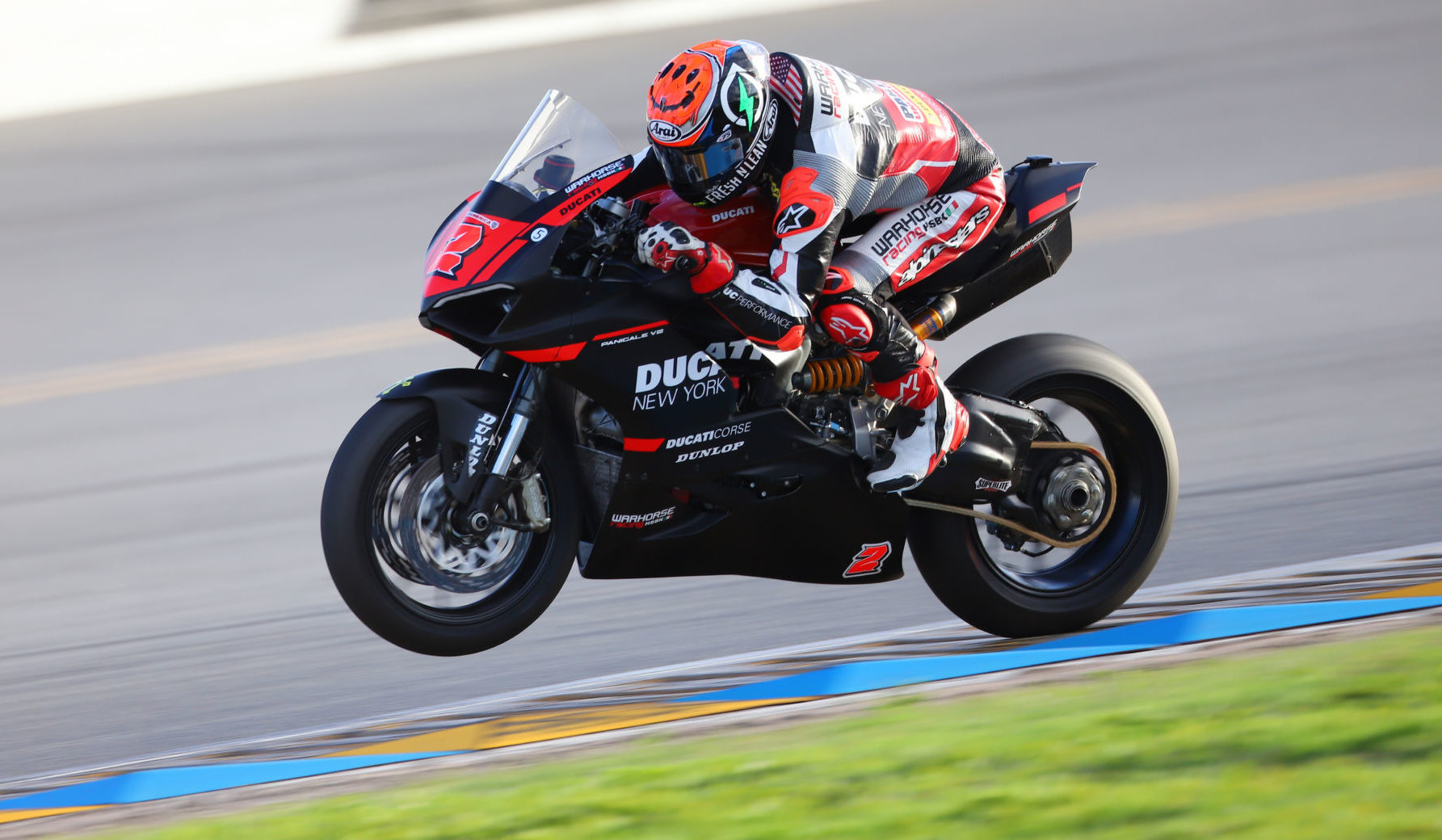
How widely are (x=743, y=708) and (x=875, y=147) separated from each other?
61.6 inches

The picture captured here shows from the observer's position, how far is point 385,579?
425 cm

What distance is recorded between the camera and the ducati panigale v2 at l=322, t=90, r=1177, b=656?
426 cm

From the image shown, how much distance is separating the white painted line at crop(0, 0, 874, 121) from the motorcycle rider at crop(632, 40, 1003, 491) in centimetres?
734

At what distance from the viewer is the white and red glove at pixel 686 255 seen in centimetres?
418

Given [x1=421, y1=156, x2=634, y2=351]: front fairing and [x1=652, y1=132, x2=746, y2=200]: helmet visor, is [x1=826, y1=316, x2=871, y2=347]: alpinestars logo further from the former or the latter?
[x1=421, y1=156, x2=634, y2=351]: front fairing

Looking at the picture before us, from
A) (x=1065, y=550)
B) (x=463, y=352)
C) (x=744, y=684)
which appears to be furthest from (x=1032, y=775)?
(x=463, y=352)

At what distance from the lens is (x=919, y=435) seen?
4633 millimetres

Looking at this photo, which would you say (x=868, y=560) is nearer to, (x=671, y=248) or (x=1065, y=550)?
(x=1065, y=550)

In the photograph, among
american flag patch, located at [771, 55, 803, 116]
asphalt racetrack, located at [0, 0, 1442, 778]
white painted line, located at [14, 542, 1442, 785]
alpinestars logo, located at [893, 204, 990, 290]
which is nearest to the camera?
american flag patch, located at [771, 55, 803, 116]

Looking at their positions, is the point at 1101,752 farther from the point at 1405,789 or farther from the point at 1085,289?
the point at 1085,289

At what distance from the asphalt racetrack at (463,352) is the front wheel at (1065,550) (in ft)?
1.38

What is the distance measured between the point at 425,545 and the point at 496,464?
293mm

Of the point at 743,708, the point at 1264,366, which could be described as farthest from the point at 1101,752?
the point at 1264,366

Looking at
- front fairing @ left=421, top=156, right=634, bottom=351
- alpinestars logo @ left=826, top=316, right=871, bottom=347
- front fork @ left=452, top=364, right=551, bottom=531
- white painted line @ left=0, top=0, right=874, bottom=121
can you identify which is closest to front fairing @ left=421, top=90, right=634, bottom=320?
front fairing @ left=421, top=156, right=634, bottom=351
